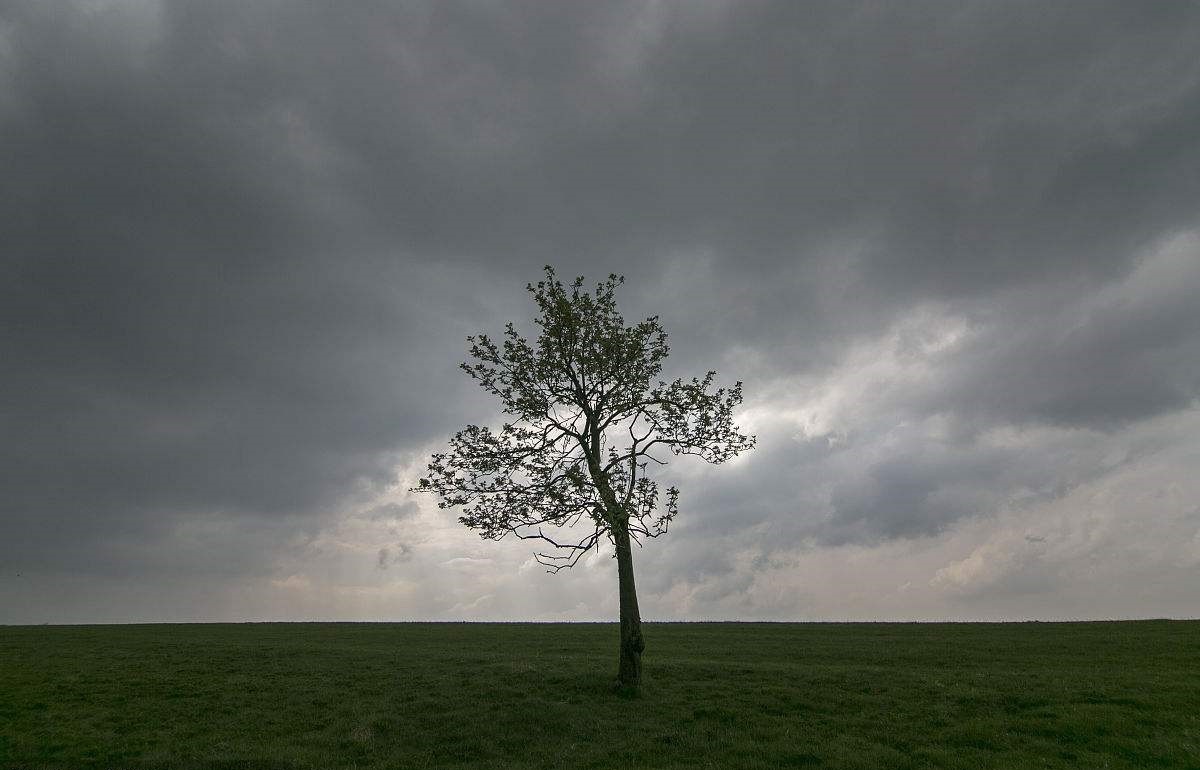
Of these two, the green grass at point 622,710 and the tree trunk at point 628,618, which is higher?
the tree trunk at point 628,618

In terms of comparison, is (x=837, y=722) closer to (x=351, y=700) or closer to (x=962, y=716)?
(x=962, y=716)

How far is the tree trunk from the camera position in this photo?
3106 cm

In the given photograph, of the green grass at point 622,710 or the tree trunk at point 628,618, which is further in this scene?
the tree trunk at point 628,618

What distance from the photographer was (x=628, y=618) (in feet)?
102

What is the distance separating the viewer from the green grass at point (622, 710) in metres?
21.8

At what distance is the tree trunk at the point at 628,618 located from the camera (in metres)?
31.1

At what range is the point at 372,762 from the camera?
2242 cm

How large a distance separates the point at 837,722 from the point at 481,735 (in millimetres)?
14202

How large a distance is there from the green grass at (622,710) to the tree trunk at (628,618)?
0.96 m

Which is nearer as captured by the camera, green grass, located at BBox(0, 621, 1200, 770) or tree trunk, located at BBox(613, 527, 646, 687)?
green grass, located at BBox(0, 621, 1200, 770)

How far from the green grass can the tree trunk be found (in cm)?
96

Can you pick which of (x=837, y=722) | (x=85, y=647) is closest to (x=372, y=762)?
(x=837, y=722)

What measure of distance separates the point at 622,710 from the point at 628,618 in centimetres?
440

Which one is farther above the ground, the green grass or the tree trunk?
the tree trunk
